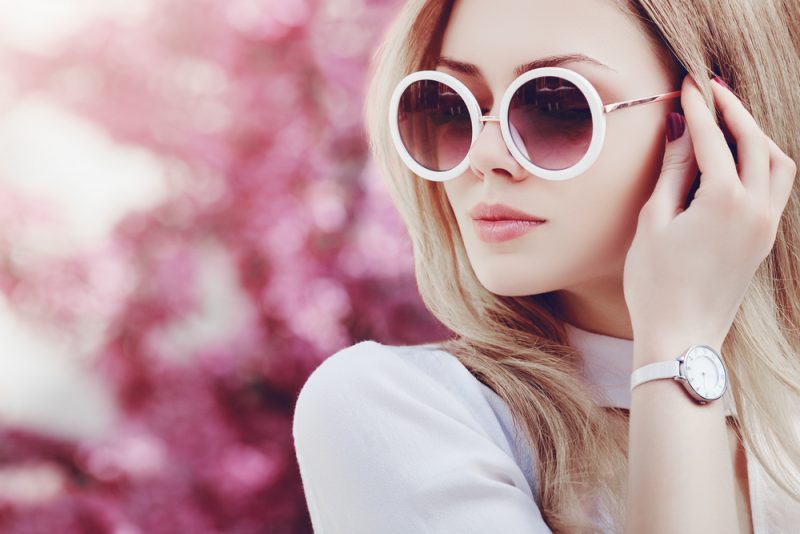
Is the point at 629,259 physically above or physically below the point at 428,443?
above

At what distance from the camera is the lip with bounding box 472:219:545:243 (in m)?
1.36

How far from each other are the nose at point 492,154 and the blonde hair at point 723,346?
0.93ft

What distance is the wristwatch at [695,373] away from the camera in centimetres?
119

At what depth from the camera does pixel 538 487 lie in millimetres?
1333

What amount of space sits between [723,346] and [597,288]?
227mm

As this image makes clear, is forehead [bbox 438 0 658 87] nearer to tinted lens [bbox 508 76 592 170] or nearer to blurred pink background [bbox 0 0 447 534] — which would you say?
tinted lens [bbox 508 76 592 170]

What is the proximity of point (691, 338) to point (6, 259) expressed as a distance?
256cm

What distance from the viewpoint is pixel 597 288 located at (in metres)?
1.54

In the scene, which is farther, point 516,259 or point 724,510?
point 516,259

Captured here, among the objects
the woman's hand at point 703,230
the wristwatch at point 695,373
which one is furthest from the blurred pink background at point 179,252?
the wristwatch at point 695,373

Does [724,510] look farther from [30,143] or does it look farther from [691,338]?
[30,143]

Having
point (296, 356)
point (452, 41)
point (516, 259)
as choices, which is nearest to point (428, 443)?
point (516, 259)

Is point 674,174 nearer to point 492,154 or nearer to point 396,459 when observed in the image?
point 492,154

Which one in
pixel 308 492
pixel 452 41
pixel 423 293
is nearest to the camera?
pixel 308 492
